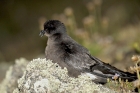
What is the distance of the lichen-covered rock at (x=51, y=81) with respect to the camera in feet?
18.1

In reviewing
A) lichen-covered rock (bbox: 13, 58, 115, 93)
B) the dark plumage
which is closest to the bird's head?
the dark plumage

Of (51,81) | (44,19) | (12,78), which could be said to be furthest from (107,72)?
(44,19)

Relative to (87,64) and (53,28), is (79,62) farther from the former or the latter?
(53,28)

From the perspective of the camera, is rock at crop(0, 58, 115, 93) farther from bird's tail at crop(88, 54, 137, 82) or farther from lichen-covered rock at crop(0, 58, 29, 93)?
lichen-covered rock at crop(0, 58, 29, 93)

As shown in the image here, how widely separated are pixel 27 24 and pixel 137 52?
689 cm

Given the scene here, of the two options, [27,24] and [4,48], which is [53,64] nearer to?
[4,48]

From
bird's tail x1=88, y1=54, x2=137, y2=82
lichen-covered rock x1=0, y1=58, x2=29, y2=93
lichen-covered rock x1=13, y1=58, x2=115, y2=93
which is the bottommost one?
lichen-covered rock x1=13, y1=58, x2=115, y2=93

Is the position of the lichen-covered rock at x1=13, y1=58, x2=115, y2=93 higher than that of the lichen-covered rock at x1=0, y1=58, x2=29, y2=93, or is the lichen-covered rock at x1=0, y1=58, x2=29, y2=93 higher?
the lichen-covered rock at x1=0, y1=58, x2=29, y2=93

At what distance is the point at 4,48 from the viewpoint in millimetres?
14109

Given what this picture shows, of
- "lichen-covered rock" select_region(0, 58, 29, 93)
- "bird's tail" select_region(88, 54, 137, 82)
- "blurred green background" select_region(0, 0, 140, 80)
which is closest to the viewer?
"bird's tail" select_region(88, 54, 137, 82)

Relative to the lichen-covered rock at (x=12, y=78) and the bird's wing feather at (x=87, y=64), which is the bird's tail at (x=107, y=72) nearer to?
the bird's wing feather at (x=87, y=64)

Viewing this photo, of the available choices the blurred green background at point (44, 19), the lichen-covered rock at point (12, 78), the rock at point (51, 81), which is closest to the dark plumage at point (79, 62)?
the rock at point (51, 81)

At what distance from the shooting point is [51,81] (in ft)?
18.2

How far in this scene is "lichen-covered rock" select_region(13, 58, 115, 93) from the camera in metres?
5.52
